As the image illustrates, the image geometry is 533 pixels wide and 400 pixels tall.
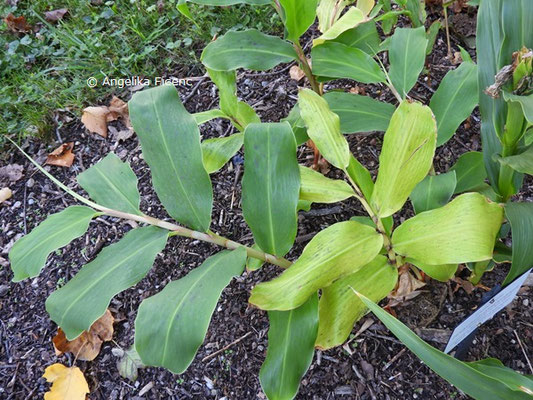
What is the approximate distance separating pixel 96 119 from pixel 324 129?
1.13 meters

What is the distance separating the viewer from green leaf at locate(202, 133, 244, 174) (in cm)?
117

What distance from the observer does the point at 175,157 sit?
36.0 inches

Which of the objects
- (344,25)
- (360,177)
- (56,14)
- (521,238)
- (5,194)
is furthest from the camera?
(56,14)

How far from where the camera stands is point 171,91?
938 millimetres

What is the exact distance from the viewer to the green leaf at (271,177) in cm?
87

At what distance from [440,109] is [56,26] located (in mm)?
1799

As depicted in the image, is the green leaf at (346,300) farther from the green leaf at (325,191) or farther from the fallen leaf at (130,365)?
the fallen leaf at (130,365)

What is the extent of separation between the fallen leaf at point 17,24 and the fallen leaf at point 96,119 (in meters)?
0.72

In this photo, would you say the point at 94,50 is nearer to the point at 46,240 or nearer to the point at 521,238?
the point at 46,240

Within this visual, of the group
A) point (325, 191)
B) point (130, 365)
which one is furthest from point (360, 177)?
point (130, 365)

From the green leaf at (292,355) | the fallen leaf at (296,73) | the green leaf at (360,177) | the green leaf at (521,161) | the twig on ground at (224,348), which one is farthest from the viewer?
the fallen leaf at (296,73)

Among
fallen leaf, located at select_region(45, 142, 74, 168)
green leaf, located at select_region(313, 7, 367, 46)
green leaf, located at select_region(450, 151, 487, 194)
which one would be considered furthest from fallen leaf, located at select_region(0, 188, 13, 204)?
green leaf, located at select_region(450, 151, 487, 194)

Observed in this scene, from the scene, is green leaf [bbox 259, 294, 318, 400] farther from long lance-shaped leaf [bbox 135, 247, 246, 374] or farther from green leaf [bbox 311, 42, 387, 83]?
green leaf [bbox 311, 42, 387, 83]

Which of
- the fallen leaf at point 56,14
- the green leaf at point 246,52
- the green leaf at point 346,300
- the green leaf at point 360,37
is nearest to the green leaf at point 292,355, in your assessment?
the green leaf at point 346,300
